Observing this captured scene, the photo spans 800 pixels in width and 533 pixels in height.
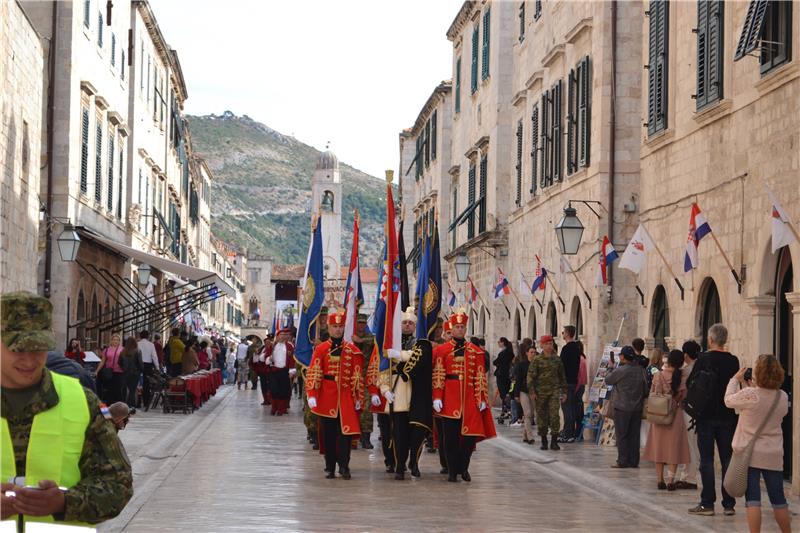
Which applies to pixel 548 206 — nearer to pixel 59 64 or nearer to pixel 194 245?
pixel 59 64

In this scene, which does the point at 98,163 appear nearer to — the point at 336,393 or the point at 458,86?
the point at 458,86

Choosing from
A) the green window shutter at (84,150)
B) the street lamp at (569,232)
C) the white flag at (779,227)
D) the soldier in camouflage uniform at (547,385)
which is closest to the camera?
the white flag at (779,227)

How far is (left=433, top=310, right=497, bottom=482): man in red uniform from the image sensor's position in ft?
55.0

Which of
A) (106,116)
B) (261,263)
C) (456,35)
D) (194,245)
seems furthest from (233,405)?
(261,263)

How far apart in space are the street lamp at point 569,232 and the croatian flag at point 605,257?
878 mm

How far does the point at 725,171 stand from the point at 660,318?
14.5 feet

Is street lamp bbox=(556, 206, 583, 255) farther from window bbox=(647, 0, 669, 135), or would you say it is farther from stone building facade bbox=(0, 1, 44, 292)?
stone building facade bbox=(0, 1, 44, 292)

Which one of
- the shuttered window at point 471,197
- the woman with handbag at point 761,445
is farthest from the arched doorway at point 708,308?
the shuttered window at point 471,197

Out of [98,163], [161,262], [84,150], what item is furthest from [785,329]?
[98,163]

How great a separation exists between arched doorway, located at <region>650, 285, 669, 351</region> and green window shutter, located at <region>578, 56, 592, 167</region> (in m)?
5.15

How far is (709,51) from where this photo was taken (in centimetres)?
1989

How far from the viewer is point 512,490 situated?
52.1 feet

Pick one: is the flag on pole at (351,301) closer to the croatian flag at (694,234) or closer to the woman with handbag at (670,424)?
the woman with handbag at (670,424)

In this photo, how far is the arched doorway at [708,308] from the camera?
781 inches
